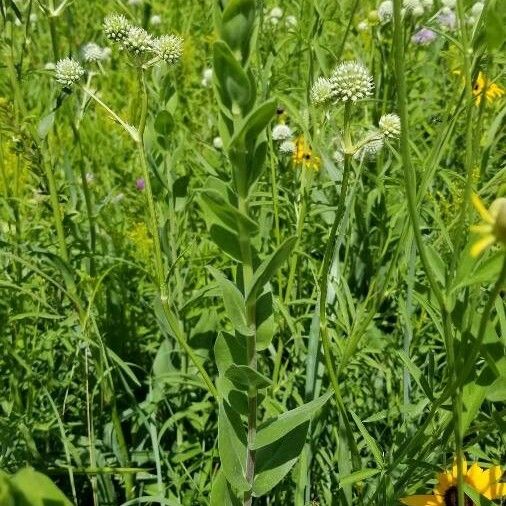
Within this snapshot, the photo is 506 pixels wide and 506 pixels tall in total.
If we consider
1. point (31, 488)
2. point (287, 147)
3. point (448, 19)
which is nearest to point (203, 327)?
point (287, 147)

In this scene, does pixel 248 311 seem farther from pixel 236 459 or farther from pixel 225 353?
pixel 236 459

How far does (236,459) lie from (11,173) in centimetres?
161

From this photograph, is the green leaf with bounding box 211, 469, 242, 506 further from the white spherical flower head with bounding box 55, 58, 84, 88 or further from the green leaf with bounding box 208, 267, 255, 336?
the white spherical flower head with bounding box 55, 58, 84, 88

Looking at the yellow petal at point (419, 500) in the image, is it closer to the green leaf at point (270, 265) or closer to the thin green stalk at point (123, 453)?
the green leaf at point (270, 265)

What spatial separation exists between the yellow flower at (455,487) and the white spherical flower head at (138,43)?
738mm

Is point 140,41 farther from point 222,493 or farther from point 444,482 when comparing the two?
point 444,482

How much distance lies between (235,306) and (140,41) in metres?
0.46

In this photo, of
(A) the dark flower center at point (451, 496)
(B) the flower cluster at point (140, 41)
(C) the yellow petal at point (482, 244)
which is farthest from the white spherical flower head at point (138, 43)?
(A) the dark flower center at point (451, 496)

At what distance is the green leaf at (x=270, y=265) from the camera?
0.83m

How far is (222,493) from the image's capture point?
3.34 feet

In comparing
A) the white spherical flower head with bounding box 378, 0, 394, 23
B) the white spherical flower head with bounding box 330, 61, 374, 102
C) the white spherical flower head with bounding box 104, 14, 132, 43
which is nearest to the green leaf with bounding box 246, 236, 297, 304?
the white spherical flower head with bounding box 330, 61, 374, 102

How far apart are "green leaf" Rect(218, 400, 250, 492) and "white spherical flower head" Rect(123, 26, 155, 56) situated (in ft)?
1.73

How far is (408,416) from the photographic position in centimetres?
130

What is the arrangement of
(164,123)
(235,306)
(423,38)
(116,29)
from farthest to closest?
1. (423,38)
2. (164,123)
3. (116,29)
4. (235,306)
